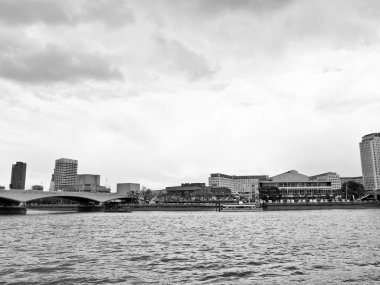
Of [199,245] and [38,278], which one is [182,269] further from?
[199,245]

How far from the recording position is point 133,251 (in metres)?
39.7

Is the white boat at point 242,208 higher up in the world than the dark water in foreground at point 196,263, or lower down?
higher up

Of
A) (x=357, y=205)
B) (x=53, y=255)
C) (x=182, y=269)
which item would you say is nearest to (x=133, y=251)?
(x=53, y=255)

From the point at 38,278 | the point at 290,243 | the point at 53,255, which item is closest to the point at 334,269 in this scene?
the point at 290,243

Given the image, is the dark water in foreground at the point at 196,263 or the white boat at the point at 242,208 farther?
the white boat at the point at 242,208

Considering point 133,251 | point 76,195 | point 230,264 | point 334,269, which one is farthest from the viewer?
point 76,195

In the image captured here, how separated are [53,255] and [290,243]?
25.3 m

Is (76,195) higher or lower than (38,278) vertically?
higher

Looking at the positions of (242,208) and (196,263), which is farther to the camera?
(242,208)

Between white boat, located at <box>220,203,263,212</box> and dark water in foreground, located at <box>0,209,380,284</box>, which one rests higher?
white boat, located at <box>220,203,263,212</box>

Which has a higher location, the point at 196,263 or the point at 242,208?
the point at 242,208

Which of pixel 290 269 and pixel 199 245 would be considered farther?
pixel 199 245

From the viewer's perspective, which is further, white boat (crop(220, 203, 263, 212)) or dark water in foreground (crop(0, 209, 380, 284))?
white boat (crop(220, 203, 263, 212))

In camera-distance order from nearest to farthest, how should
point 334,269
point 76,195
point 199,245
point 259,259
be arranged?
point 334,269, point 259,259, point 199,245, point 76,195
